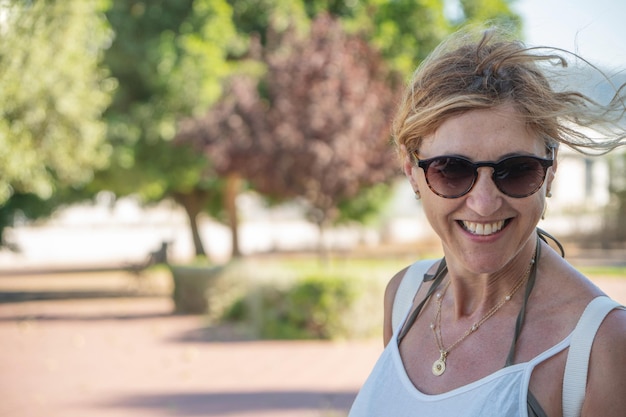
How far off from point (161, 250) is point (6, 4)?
13.9 meters

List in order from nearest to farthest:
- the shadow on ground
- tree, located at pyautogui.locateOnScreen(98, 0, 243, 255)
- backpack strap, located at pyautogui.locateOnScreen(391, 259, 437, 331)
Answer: backpack strap, located at pyautogui.locateOnScreen(391, 259, 437, 331) < the shadow on ground < tree, located at pyautogui.locateOnScreen(98, 0, 243, 255)

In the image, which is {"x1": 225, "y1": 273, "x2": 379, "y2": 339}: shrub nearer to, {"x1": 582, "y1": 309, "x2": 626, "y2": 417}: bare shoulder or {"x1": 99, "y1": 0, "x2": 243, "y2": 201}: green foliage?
{"x1": 99, "y1": 0, "x2": 243, "y2": 201}: green foliage

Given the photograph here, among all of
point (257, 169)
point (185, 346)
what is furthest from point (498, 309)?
point (257, 169)

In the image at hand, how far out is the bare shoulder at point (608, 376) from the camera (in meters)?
1.48

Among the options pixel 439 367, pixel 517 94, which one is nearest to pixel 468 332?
pixel 439 367

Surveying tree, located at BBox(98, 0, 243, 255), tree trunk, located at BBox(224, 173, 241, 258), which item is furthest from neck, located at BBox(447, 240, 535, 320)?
tree trunk, located at BBox(224, 173, 241, 258)

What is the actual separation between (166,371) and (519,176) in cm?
976

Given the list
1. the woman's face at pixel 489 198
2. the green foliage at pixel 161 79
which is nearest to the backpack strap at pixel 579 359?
the woman's face at pixel 489 198

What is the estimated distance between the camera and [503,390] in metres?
1.63

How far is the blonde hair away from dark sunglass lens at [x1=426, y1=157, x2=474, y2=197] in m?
0.08

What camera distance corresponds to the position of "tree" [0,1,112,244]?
36.7 ft

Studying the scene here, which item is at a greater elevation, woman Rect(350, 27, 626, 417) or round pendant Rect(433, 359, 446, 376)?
woman Rect(350, 27, 626, 417)

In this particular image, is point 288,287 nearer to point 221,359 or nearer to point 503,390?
point 221,359

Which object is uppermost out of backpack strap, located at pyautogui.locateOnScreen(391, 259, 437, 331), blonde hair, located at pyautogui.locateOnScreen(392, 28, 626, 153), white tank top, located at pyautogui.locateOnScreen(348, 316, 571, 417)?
blonde hair, located at pyautogui.locateOnScreen(392, 28, 626, 153)
